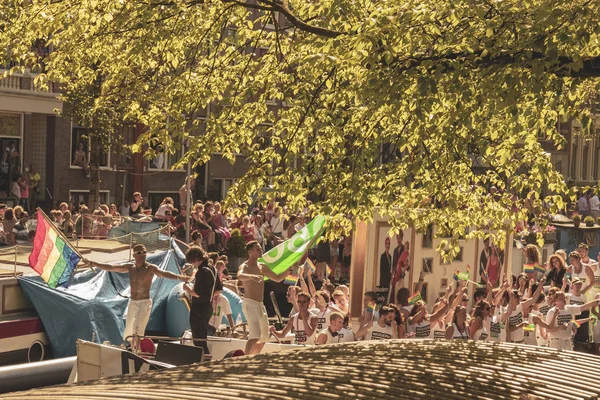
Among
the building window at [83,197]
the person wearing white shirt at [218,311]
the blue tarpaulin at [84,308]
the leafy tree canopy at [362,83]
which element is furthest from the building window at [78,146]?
the leafy tree canopy at [362,83]

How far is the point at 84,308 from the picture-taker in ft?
56.5

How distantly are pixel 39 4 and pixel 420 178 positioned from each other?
455 cm

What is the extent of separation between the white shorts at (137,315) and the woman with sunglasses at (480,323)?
4.45 m

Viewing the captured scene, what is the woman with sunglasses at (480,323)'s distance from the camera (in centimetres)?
1449

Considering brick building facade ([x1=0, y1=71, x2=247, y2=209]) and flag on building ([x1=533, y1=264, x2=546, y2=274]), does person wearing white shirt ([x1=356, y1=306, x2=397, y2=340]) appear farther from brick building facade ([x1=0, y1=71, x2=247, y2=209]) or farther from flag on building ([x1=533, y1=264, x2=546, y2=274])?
brick building facade ([x1=0, y1=71, x2=247, y2=209])

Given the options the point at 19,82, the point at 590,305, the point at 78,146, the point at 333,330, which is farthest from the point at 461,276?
the point at 78,146

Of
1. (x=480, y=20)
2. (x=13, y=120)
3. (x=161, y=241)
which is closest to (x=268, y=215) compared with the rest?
(x=161, y=241)

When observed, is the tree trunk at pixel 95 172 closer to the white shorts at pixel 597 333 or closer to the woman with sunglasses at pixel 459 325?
the white shorts at pixel 597 333

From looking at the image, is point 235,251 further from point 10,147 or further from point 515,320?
point 10,147

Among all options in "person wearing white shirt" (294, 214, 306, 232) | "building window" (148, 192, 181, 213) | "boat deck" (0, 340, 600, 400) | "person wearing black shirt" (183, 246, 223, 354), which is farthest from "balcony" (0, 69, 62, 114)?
"boat deck" (0, 340, 600, 400)

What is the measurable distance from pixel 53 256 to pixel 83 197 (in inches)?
953

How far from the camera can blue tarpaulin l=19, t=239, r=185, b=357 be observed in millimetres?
16906

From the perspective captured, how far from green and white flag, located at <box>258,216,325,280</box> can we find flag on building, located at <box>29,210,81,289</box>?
8.65ft

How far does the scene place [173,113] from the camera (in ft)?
40.1
